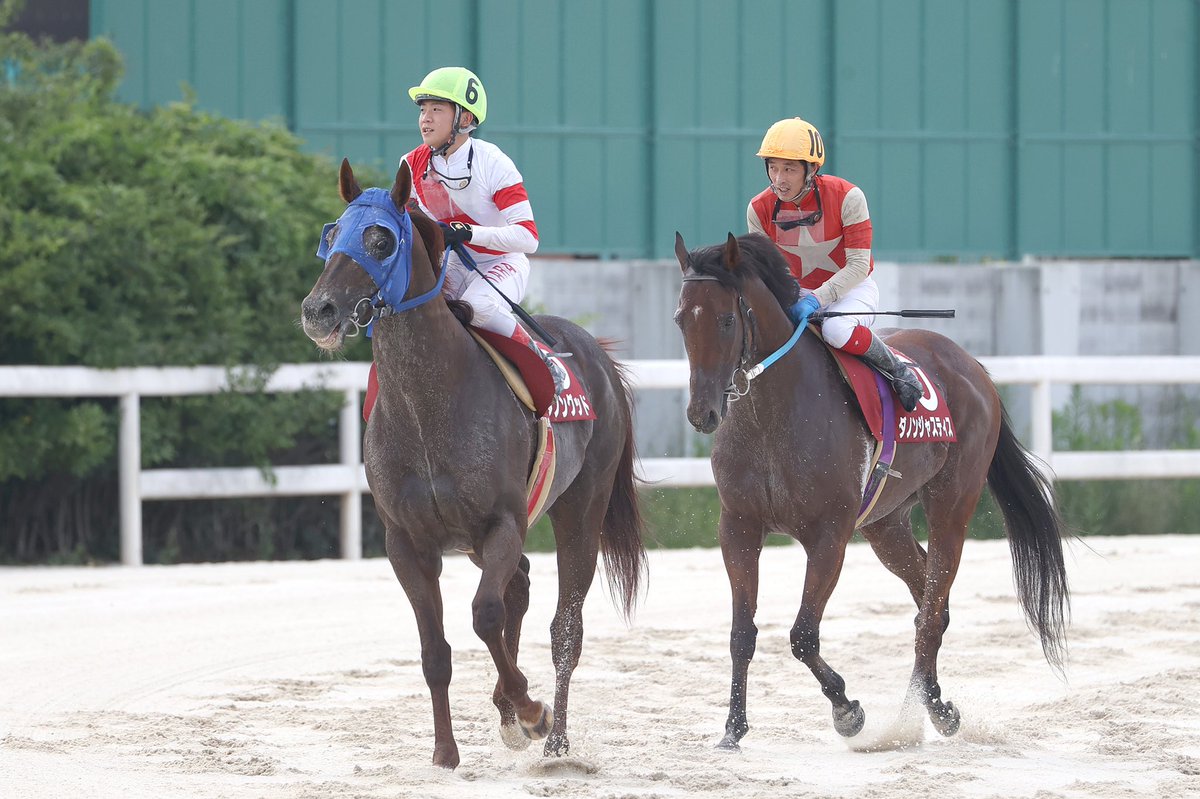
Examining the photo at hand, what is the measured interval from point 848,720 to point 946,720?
60 cm

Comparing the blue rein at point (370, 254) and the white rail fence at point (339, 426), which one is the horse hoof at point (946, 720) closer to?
the blue rein at point (370, 254)

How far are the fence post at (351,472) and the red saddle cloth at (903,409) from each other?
198 inches

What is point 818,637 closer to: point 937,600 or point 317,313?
point 937,600

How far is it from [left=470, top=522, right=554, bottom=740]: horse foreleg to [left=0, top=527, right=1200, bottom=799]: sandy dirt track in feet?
0.55

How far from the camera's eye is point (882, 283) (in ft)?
48.1

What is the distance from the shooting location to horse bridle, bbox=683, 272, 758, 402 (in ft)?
19.8

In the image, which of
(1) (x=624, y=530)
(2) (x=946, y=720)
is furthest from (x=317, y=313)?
(2) (x=946, y=720)

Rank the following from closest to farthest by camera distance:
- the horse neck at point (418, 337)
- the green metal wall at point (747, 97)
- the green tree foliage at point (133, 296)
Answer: the horse neck at point (418, 337) → the green tree foliage at point (133, 296) → the green metal wall at point (747, 97)

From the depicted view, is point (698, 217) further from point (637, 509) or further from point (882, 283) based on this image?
point (637, 509)

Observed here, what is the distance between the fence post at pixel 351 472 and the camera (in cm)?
1124

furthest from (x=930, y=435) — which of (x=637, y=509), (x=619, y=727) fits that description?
(x=619, y=727)

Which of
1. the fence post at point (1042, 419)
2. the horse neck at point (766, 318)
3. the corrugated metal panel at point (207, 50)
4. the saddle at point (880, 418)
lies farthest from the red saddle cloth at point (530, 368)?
the corrugated metal panel at point (207, 50)

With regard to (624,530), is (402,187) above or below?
above

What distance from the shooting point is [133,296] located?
10.8 metres
